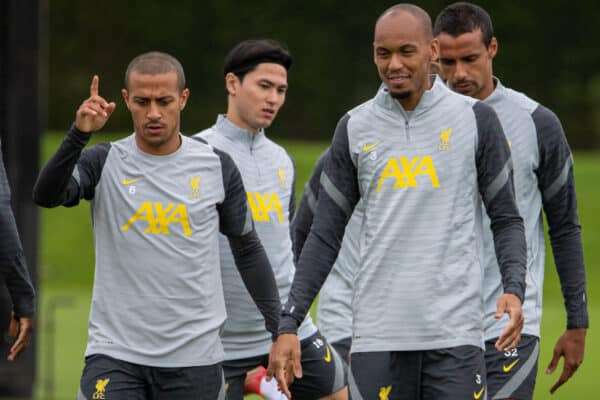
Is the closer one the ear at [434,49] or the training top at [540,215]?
the ear at [434,49]

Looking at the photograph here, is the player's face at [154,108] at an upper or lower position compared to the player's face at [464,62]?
lower

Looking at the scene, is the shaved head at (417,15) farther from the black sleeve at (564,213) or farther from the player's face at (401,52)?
the black sleeve at (564,213)

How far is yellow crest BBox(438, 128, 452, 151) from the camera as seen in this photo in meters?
5.96

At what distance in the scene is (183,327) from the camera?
6371 mm

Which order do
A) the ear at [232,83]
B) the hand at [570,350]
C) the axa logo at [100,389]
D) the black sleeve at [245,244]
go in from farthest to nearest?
the ear at [232,83]
the hand at [570,350]
the black sleeve at [245,244]
the axa logo at [100,389]

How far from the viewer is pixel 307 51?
28.3 m

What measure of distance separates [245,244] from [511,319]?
157cm

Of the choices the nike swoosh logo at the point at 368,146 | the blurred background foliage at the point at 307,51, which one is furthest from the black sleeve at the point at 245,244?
the blurred background foliage at the point at 307,51

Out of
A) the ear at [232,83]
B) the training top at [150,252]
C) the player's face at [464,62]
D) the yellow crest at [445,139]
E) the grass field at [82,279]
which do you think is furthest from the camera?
the grass field at [82,279]

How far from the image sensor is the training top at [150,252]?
6.31 meters

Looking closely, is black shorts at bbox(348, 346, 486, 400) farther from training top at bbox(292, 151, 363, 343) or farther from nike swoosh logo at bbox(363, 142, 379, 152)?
training top at bbox(292, 151, 363, 343)

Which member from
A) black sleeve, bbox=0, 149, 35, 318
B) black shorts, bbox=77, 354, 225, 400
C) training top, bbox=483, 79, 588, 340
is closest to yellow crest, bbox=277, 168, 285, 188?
training top, bbox=483, 79, 588, 340

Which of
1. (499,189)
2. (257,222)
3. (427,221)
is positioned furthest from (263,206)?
(499,189)

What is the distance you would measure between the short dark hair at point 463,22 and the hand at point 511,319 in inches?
70.1
